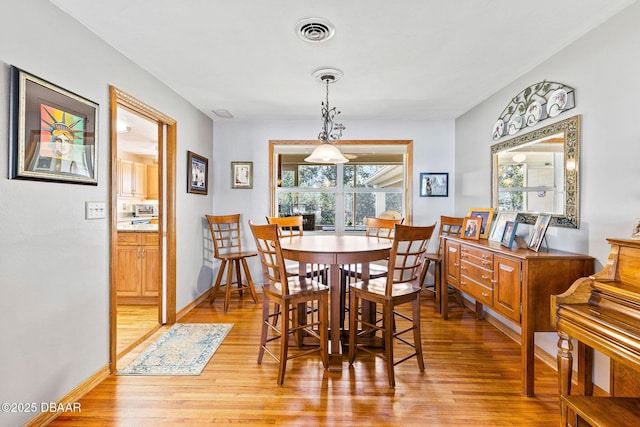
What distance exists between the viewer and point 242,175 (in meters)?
4.33

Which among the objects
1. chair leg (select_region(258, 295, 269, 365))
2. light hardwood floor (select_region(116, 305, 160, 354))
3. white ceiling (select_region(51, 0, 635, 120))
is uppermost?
white ceiling (select_region(51, 0, 635, 120))

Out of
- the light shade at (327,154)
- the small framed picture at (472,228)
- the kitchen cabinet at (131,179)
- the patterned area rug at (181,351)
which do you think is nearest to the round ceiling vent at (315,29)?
the light shade at (327,154)

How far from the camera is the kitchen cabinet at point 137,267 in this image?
359 centimetres

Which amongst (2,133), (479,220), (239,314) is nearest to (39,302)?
(2,133)

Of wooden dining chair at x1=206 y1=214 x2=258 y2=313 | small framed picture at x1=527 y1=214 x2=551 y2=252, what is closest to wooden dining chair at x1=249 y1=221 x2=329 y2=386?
wooden dining chair at x1=206 y1=214 x2=258 y2=313

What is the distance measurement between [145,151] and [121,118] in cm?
192

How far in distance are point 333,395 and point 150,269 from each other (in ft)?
8.85

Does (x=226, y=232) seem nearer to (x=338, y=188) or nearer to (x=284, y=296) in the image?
(x=338, y=188)

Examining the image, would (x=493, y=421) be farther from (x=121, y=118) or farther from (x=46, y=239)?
(x=121, y=118)

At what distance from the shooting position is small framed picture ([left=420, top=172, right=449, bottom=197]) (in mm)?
4250

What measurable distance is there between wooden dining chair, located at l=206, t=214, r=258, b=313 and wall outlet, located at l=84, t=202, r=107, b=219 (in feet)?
5.32

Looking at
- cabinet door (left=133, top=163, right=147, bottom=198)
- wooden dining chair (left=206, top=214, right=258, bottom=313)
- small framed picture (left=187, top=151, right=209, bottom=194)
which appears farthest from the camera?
cabinet door (left=133, top=163, right=147, bottom=198)

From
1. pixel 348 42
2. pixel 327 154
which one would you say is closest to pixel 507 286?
pixel 327 154

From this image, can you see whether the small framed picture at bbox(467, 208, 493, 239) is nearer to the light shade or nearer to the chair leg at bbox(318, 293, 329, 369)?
the light shade
